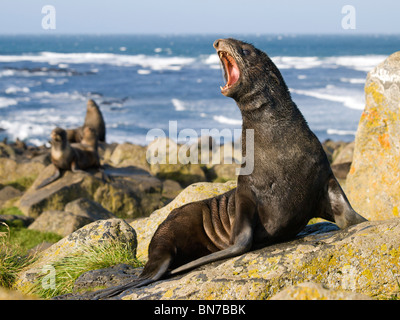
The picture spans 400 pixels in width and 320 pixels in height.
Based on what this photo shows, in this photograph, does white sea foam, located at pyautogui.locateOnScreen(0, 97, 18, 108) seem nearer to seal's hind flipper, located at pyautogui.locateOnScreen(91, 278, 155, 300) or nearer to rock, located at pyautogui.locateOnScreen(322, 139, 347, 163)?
rock, located at pyautogui.locateOnScreen(322, 139, 347, 163)

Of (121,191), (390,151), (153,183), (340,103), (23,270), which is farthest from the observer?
(340,103)

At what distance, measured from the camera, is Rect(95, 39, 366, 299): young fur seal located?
5.06 meters

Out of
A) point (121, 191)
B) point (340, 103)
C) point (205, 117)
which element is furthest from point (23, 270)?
point (340, 103)

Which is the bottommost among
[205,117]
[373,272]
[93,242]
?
[205,117]

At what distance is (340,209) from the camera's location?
17.1 ft

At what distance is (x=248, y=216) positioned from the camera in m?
4.97

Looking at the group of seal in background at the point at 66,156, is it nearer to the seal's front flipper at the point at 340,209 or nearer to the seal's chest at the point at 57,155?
the seal's chest at the point at 57,155

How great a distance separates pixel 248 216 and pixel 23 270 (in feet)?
10.4

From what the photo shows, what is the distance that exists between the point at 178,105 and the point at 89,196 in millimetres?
33535

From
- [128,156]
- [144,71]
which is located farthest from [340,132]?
[144,71]

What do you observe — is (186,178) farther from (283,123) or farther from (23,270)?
(283,123)

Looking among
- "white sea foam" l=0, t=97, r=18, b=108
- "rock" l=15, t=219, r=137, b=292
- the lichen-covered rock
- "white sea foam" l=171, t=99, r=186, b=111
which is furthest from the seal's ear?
"white sea foam" l=0, t=97, r=18, b=108

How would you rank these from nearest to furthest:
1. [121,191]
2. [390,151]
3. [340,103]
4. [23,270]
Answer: [23,270]
[390,151]
[121,191]
[340,103]

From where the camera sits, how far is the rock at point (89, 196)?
13430 mm
